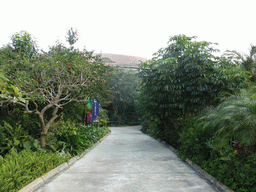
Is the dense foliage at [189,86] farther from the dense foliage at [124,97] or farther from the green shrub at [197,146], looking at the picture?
the dense foliage at [124,97]

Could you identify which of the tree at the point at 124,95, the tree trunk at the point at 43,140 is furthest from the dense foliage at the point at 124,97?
the tree trunk at the point at 43,140

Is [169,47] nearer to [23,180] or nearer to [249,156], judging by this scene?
[249,156]

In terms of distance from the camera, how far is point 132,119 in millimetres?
44938

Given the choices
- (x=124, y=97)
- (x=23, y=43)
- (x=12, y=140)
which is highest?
(x=23, y=43)

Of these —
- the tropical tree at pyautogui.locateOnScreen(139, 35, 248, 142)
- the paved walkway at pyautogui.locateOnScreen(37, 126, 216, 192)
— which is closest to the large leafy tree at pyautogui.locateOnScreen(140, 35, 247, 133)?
the tropical tree at pyautogui.locateOnScreen(139, 35, 248, 142)

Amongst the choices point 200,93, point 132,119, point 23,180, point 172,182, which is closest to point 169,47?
point 200,93

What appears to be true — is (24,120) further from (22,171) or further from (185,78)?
(185,78)

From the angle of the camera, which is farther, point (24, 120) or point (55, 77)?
point (55, 77)

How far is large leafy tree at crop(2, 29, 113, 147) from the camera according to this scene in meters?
8.48

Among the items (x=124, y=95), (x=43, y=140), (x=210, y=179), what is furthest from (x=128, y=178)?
(x=124, y=95)

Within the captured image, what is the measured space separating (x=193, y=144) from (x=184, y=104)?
12.0 ft

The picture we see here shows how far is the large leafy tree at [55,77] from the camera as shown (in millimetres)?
8477

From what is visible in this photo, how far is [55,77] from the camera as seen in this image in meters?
10.4

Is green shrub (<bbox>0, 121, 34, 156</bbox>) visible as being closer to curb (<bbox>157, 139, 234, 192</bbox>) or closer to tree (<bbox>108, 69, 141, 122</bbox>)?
curb (<bbox>157, 139, 234, 192</bbox>)
